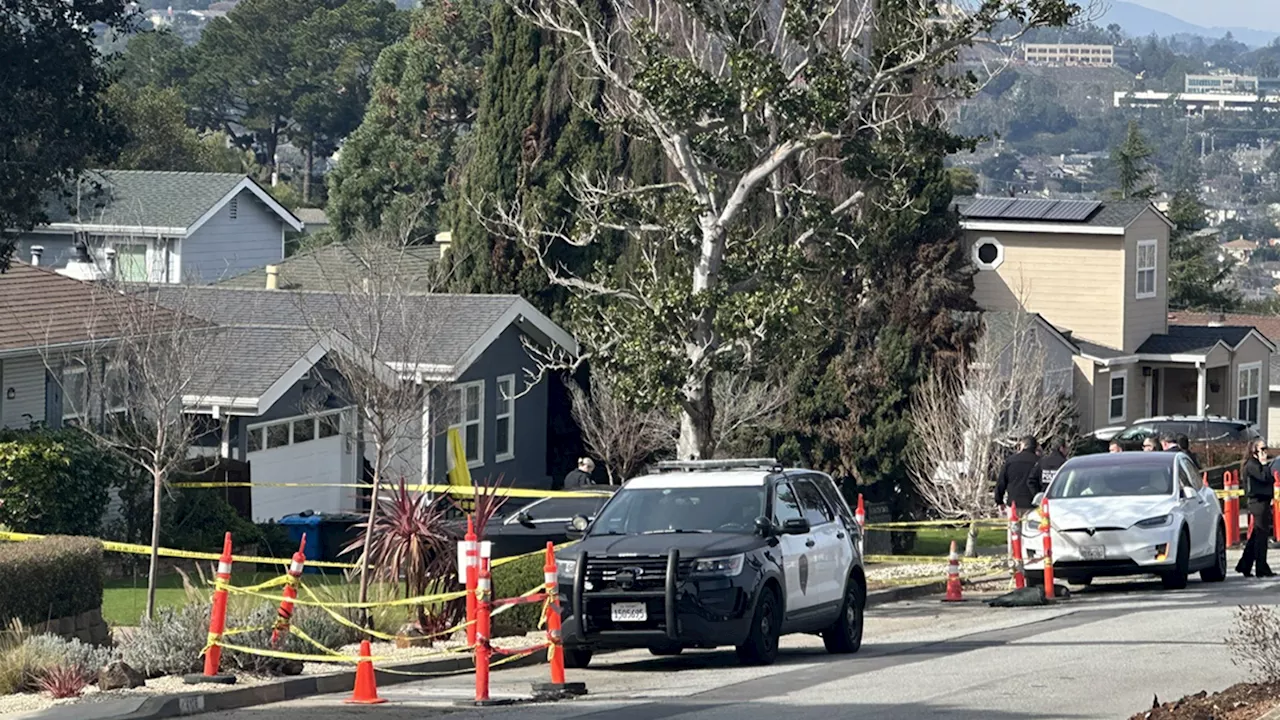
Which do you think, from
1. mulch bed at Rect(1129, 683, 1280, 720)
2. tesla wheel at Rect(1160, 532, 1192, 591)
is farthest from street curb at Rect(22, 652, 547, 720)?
tesla wheel at Rect(1160, 532, 1192, 591)

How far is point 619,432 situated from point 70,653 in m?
21.5

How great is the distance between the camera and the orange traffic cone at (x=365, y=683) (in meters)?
14.4

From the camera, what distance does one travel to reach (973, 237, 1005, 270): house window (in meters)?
50.9

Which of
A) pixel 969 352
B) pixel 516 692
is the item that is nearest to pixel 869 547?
pixel 969 352

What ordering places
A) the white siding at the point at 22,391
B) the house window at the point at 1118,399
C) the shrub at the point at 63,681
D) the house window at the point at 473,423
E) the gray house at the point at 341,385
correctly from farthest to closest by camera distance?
the house window at the point at 1118,399 → the house window at the point at 473,423 → the gray house at the point at 341,385 → the white siding at the point at 22,391 → the shrub at the point at 63,681

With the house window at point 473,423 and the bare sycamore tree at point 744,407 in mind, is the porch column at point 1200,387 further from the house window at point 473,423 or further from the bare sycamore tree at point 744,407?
the house window at point 473,423

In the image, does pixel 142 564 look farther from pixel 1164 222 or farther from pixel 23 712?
pixel 1164 222

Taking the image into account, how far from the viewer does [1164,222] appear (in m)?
52.8

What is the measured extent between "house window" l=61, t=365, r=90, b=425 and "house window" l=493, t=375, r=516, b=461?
29.8 ft

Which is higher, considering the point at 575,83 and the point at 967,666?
the point at 575,83

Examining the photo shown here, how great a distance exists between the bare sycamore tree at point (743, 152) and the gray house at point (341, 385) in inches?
188

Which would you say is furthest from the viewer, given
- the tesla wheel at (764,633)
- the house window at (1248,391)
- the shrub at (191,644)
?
the house window at (1248,391)

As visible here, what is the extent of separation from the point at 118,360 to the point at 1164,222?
33534mm

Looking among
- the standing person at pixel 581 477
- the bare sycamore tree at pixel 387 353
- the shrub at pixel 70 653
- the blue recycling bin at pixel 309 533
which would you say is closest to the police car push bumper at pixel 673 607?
the shrub at pixel 70 653
